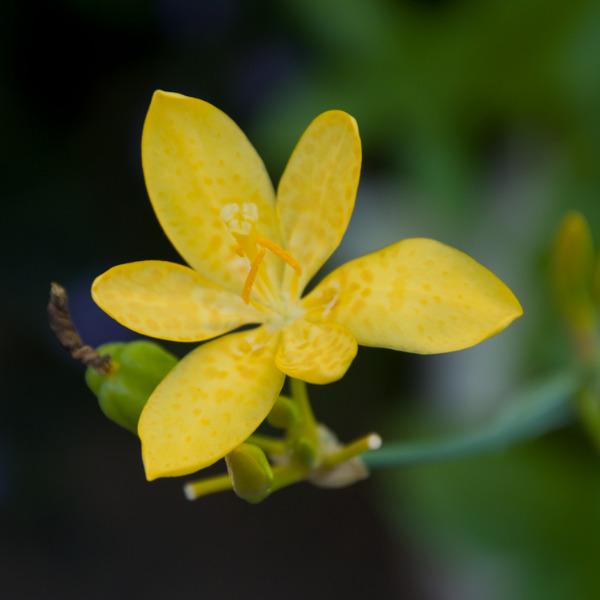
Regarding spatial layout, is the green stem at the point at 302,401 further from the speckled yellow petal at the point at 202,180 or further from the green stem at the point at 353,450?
the speckled yellow petal at the point at 202,180

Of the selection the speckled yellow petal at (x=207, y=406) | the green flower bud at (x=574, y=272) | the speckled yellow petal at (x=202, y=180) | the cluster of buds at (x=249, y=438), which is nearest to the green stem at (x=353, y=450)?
the cluster of buds at (x=249, y=438)

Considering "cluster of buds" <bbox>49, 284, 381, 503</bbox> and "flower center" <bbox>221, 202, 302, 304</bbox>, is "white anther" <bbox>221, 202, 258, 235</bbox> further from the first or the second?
"cluster of buds" <bbox>49, 284, 381, 503</bbox>

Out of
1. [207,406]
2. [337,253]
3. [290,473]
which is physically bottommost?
[337,253]

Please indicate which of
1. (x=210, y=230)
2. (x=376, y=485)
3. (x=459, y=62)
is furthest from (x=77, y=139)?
(x=210, y=230)

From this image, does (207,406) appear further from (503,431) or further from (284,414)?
(503,431)

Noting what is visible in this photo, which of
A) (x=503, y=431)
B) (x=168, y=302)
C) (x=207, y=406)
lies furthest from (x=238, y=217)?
(x=503, y=431)

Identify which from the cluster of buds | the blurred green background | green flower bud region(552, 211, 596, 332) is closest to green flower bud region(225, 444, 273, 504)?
the cluster of buds

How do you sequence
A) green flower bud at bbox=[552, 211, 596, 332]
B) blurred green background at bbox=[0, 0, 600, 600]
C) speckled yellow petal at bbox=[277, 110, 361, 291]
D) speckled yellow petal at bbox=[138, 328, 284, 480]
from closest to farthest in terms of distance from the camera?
speckled yellow petal at bbox=[138, 328, 284, 480]
speckled yellow petal at bbox=[277, 110, 361, 291]
green flower bud at bbox=[552, 211, 596, 332]
blurred green background at bbox=[0, 0, 600, 600]
